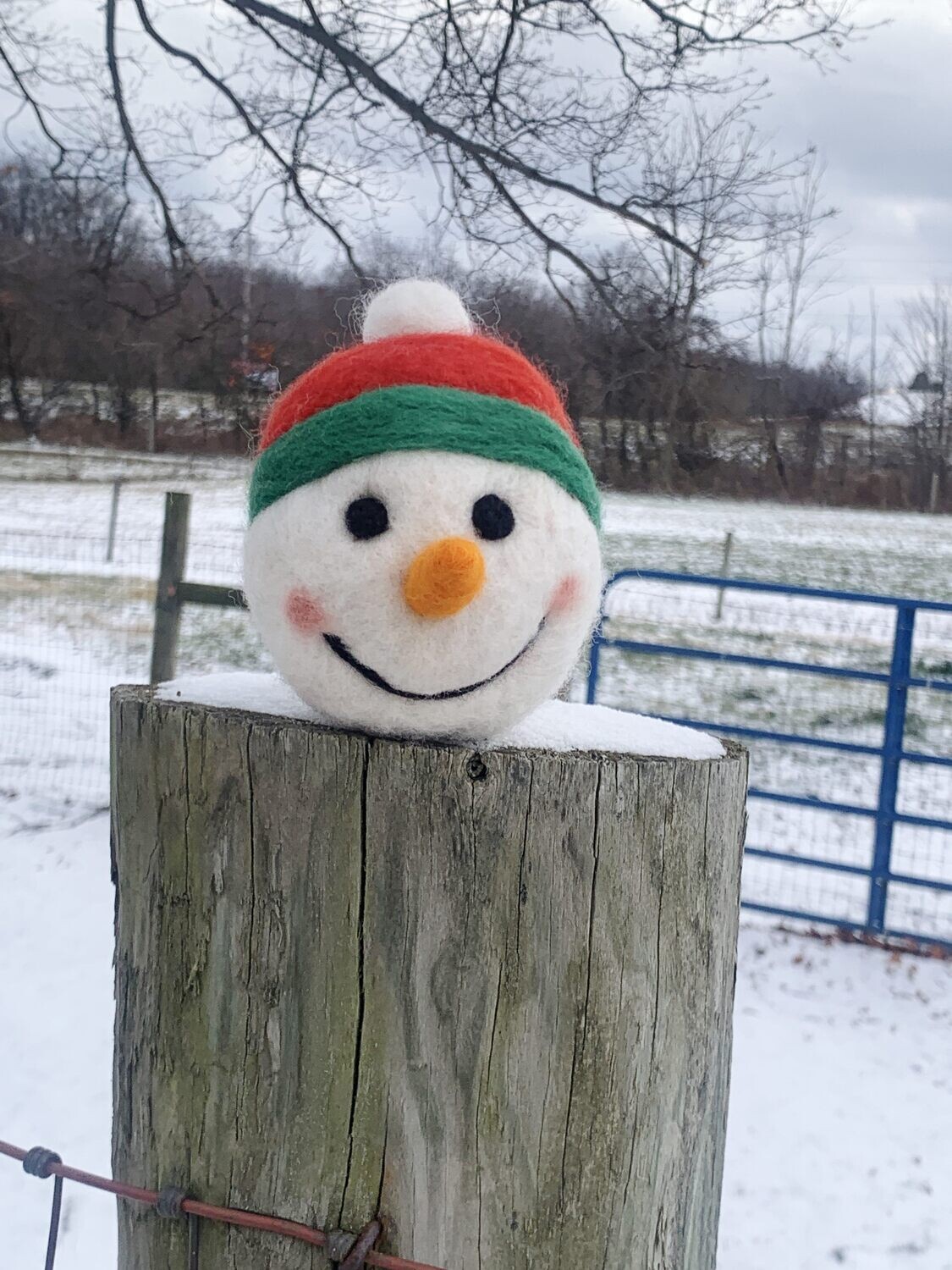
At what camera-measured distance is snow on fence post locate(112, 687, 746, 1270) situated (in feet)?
3.14

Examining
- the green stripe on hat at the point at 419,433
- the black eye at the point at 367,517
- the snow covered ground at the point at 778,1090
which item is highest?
the green stripe on hat at the point at 419,433

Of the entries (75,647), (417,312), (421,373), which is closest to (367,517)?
(421,373)

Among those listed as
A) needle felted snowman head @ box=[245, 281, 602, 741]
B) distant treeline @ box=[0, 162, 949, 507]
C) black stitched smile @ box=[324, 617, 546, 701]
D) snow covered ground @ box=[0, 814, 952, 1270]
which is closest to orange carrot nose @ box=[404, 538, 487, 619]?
needle felted snowman head @ box=[245, 281, 602, 741]

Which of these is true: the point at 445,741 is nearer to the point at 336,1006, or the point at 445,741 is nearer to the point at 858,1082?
the point at 336,1006

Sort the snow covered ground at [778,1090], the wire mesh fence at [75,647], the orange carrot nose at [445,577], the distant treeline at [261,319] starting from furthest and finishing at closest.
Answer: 1. the wire mesh fence at [75,647]
2. the distant treeline at [261,319]
3. the snow covered ground at [778,1090]
4. the orange carrot nose at [445,577]

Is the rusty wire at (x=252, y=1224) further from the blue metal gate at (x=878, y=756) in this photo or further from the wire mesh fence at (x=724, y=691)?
the wire mesh fence at (x=724, y=691)

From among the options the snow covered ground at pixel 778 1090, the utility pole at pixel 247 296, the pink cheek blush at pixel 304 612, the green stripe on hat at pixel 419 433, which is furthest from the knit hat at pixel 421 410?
the utility pole at pixel 247 296

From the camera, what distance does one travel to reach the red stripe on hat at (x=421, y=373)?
102cm

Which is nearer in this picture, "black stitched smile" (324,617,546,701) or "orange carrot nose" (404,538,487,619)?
"orange carrot nose" (404,538,487,619)

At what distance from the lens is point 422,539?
3.16 feet

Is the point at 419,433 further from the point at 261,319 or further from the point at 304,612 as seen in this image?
the point at 261,319

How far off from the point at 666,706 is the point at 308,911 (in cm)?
558

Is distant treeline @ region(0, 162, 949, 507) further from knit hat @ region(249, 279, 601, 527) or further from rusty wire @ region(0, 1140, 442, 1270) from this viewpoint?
rusty wire @ region(0, 1140, 442, 1270)

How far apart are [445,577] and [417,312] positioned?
0.38 m
